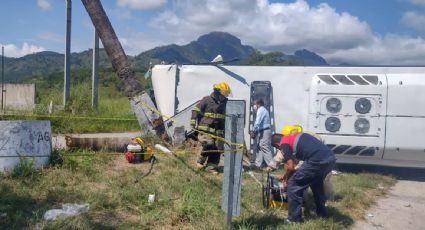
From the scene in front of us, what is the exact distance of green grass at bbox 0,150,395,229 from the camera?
221 inches

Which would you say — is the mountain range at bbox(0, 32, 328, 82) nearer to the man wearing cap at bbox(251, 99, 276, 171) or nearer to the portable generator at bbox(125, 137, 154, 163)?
the man wearing cap at bbox(251, 99, 276, 171)

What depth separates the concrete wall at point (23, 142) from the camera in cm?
693

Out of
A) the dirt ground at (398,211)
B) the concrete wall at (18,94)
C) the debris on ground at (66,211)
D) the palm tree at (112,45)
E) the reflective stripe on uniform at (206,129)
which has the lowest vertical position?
the dirt ground at (398,211)

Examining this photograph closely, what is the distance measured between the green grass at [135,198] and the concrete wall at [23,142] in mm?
241

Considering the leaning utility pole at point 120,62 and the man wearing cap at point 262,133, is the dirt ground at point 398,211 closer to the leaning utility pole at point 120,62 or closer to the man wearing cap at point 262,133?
the man wearing cap at point 262,133

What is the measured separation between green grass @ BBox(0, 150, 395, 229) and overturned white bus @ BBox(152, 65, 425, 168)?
5.20 feet

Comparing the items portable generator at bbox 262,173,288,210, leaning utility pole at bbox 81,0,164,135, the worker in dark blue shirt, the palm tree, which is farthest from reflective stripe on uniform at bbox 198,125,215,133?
the palm tree

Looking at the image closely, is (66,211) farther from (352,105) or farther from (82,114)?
(82,114)

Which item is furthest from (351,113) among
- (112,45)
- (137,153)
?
(112,45)

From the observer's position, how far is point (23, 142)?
709 cm

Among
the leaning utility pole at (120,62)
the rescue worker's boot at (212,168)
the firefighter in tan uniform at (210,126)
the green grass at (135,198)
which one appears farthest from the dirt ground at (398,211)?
the leaning utility pole at (120,62)

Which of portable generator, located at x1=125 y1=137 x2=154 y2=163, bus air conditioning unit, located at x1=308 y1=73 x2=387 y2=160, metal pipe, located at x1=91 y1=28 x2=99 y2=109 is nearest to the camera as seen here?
portable generator, located at x1=125 y1=137 x2=154 y2=163

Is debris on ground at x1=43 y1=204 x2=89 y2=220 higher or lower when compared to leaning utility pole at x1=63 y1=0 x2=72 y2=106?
lower

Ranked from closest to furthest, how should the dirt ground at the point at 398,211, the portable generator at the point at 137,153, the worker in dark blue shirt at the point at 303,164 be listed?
1. the worker in dark blue shirt at the point at 303,164
2. the dirt ground at the point at 398,211
3. the portable generator at the point at 137,153
